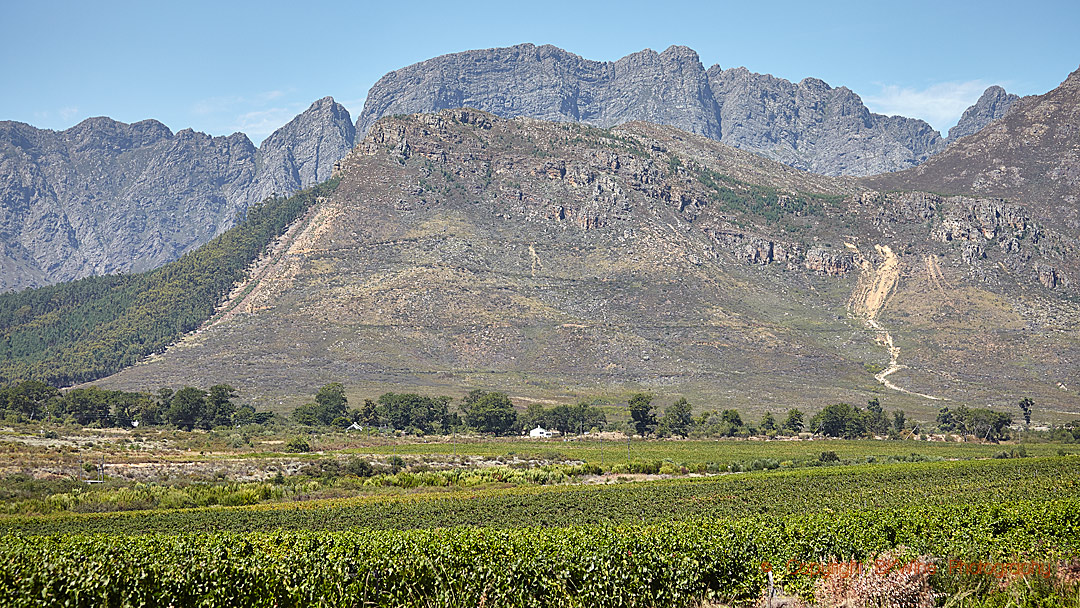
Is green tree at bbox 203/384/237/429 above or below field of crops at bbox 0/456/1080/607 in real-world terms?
below

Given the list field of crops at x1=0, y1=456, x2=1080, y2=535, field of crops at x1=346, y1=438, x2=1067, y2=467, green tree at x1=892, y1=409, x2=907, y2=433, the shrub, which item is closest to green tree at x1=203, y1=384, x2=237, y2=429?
field of crops at x1=346, y1=438, x2=1067, y2=467

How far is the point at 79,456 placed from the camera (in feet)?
234

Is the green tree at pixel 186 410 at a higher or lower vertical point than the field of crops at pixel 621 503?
lower

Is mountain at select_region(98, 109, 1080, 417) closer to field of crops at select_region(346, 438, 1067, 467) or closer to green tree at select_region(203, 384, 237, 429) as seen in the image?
green tree at select_region(203, 384, 237, 429)

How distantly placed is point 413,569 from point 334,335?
497 feet

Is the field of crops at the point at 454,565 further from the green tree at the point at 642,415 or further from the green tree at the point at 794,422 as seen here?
the green tree at the point at 794,422

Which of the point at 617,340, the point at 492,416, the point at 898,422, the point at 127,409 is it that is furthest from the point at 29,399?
the point at 898,422

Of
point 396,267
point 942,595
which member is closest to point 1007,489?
point 942,595

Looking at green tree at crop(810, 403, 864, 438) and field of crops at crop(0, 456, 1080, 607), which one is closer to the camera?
field of crops at crop(0, 456, 1080, 607)

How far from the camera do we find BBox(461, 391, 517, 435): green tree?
12031 centimetres

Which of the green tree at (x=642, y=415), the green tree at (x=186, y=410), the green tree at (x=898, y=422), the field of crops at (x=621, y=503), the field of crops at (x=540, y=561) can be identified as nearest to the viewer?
the field of crops at (x=540, y=561)

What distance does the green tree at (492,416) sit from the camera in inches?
4737

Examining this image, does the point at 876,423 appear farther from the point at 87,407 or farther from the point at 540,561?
the point at 87,407

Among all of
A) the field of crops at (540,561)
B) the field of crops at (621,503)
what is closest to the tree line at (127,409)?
the field of crops at (621,503)
